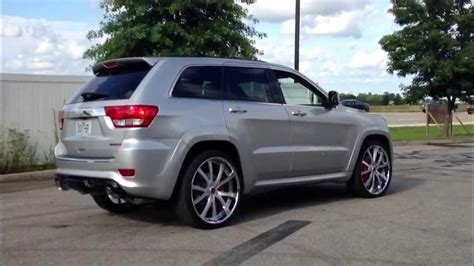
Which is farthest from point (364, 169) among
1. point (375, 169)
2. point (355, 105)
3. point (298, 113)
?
point (355, 105)

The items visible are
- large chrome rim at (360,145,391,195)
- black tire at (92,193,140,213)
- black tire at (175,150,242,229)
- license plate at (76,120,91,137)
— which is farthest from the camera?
large chrome rim at (360,145,391,195)

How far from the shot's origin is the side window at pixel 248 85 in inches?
266

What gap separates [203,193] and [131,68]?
1563 mm

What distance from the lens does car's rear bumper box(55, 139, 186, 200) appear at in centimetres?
579

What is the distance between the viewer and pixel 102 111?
604cm

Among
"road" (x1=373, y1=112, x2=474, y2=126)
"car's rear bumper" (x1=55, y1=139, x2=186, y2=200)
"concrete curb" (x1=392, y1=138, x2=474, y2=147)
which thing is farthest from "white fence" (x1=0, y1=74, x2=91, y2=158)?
"road" (x1=373, y1=112, x2=474, y2=126)

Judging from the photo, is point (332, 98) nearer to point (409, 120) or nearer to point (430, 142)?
point (430, 142)

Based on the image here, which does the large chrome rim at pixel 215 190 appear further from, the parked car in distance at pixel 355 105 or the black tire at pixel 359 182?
the parked car in distance at pixel 355 105

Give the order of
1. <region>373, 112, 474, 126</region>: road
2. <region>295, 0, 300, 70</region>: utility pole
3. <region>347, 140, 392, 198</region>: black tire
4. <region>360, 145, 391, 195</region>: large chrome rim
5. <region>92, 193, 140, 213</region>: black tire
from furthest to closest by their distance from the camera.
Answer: <region>373, 112, 474, 126</region>: road
<region>295, 0, 300, 70</region>: utility pole
<region>360, 145, 391, 195</region>: large chrome rim
<region>347, 140, 392, 198</region>: black tire
<region>92, 193, 140, 213</region>: black tire

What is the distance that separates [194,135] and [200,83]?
68 cm

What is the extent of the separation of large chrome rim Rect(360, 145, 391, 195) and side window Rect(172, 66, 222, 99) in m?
2.71

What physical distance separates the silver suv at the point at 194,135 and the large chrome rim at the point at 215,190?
0.04 ft

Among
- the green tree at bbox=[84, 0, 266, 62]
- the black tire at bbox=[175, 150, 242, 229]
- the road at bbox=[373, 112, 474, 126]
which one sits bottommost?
the road at bbox=[373, 112, 474, 126]

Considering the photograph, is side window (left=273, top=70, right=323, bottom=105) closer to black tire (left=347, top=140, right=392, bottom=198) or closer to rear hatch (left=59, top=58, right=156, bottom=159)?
black tire (left=347, top=140, right=392, bottom=198)
